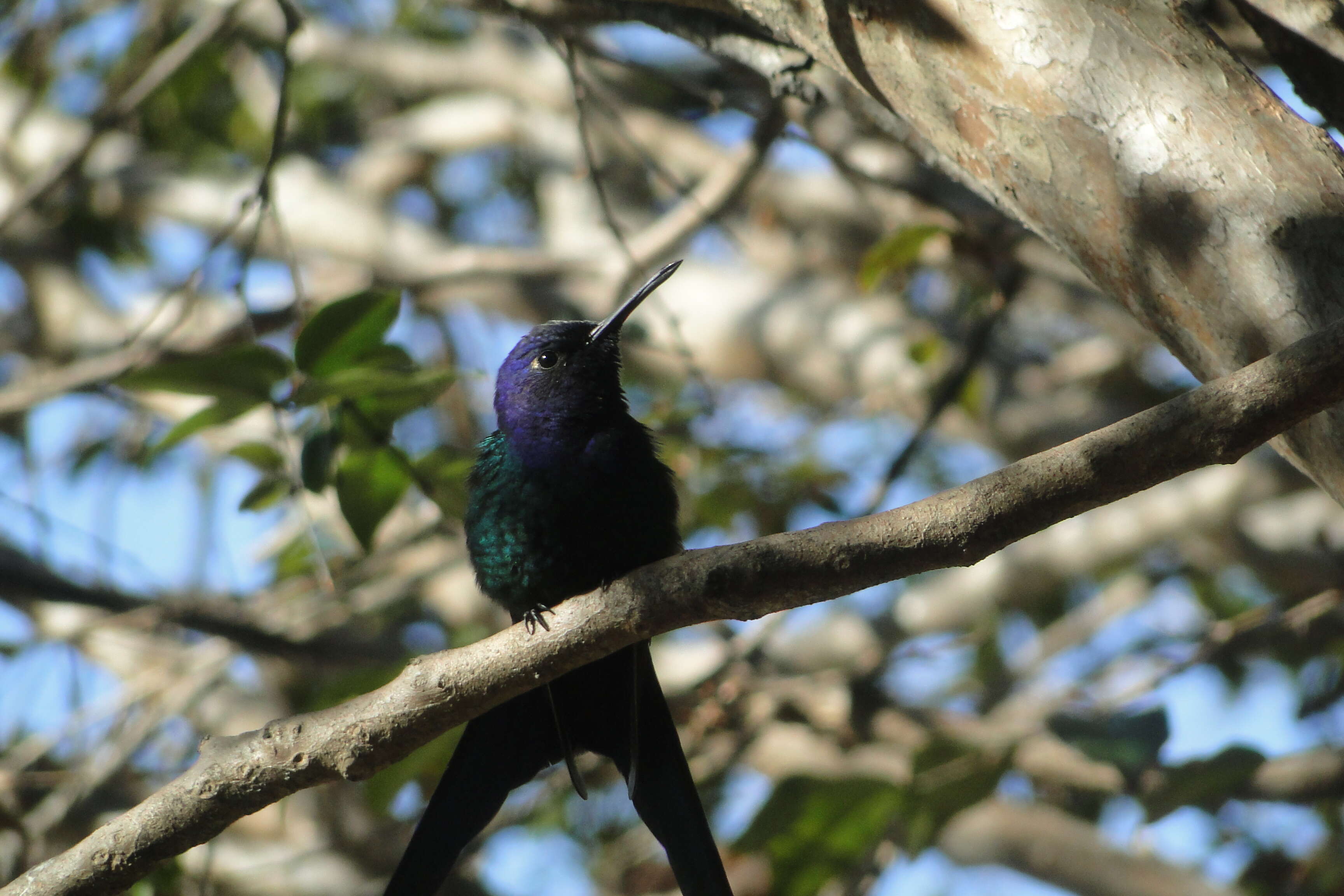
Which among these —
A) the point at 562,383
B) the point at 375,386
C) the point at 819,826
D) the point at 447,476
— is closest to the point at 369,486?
the point at 447,476

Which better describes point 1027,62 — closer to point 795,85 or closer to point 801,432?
point 795,85

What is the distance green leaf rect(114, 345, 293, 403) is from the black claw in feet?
2.83

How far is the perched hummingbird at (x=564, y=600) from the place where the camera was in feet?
8.66

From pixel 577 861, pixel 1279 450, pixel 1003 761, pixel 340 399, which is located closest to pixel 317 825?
Answer: pixel 577 861

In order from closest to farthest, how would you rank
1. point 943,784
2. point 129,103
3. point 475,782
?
point 475,782, point 943,784, point 129,103

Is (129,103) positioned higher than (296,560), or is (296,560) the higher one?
(129,103)

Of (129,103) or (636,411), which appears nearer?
(129,103)

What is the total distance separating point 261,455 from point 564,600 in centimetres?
104

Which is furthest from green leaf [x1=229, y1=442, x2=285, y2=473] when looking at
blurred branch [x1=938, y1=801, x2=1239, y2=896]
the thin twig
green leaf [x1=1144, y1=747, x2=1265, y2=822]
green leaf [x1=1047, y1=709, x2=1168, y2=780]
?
green leaf [x1=1144, y1=747, x2=1265, y2=822]

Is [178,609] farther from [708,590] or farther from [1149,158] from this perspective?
[1149,158]

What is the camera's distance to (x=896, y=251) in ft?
11.6

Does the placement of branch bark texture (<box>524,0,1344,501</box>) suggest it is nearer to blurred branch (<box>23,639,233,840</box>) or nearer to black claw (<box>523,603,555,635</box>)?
black claw (<box>523,603,555,635</box>)

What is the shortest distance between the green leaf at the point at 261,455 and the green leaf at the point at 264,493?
0.05 metres

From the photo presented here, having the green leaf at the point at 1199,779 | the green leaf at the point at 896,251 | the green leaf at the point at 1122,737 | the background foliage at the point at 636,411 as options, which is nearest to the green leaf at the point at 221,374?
the background foliage at the point at 636,411
